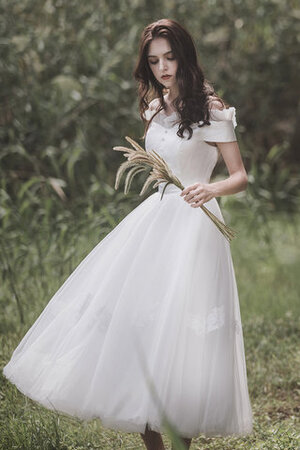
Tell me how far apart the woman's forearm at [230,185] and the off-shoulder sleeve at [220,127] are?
0.14m

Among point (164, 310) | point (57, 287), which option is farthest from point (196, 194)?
point (57, 287)

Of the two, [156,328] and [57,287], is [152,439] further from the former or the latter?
[57,287]

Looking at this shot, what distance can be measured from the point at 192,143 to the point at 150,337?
74 cm

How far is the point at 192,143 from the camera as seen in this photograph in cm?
267

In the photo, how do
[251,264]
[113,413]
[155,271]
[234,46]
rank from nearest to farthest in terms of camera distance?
[113,413], [155,271], [251,264], [234,46]

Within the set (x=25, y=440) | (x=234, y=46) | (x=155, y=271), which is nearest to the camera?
(x=155, y=271)

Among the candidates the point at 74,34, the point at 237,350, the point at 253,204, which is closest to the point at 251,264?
the point at 253,204

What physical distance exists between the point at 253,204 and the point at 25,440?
3.23 metres

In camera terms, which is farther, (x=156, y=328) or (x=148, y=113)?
(x=148, y=113)

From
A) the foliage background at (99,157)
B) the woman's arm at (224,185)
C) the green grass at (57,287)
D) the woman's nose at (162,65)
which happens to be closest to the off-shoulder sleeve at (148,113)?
the woman's nose at (162,65)

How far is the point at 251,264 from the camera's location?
6289 mm

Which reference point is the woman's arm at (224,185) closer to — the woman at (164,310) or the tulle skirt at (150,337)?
the woman at (164,310)

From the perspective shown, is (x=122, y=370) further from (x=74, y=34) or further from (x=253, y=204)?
(x=74, y=34)

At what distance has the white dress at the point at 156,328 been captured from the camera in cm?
242
